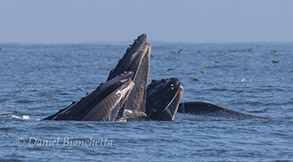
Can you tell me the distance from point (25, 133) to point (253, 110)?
32.7ft

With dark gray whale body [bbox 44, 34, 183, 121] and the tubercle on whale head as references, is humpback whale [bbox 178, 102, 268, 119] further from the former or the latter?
the tubercle on whale head

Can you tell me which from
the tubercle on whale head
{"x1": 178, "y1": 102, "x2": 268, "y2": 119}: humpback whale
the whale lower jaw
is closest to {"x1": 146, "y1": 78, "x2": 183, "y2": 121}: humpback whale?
the whale lower jaw

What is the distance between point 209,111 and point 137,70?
181 inches

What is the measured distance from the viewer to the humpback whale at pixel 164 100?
564 inches

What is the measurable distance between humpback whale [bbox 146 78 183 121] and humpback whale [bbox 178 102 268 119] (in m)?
3.38

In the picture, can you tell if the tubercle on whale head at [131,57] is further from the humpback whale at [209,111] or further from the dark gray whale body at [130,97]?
the humpback whale at [209,111]

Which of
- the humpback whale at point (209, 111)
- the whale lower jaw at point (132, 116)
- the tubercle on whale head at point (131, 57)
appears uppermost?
the tubercle on whale head at point (131, 57)

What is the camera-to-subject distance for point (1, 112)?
805 inches

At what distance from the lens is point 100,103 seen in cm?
1273

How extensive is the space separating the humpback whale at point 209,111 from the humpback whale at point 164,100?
3.38m

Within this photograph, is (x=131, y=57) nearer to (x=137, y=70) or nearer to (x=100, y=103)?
(x=137, y=70)

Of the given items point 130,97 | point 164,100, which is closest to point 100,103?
point 130,97

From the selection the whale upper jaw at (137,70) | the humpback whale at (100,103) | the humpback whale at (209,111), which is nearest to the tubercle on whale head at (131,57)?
the whale upper jaw at (137,70)

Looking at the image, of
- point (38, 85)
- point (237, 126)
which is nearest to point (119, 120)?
point (237, 126)
